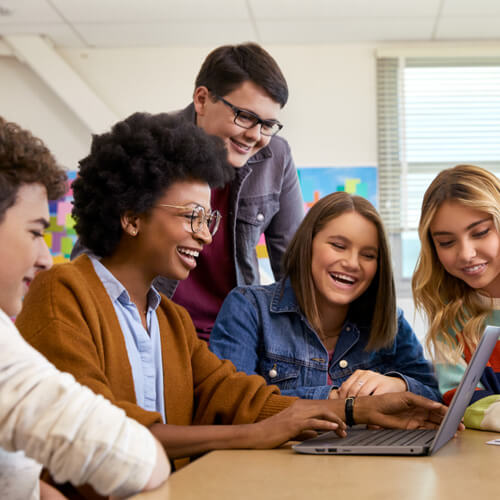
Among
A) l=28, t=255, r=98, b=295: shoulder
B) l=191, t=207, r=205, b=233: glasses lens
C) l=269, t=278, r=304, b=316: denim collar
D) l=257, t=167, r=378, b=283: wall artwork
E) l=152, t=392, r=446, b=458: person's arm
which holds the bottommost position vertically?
l=152, t=392, r=446, b=458: person's arm

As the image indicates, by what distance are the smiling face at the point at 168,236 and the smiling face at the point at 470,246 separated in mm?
724

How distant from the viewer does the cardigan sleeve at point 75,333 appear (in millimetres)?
982

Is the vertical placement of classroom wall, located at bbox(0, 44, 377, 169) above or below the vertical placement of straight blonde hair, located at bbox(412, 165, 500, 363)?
above

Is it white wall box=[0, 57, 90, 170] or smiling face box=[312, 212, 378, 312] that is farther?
white wall box=[0, 57, 90, 170]

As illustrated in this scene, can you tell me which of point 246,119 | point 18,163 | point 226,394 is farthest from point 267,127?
point 18,163

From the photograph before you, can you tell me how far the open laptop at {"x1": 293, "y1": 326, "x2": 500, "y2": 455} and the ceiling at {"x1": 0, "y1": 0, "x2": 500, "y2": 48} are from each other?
3083 millimetres

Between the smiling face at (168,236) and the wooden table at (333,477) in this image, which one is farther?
the smiling face at (168,236)

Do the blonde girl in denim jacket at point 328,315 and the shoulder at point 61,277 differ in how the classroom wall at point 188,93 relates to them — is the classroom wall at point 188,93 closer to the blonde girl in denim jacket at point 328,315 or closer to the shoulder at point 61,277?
Answer: the blonde girl in denim jacket at point 328,315

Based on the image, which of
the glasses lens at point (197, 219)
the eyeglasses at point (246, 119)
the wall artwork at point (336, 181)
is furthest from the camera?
the wall artwork at point (336, 181)

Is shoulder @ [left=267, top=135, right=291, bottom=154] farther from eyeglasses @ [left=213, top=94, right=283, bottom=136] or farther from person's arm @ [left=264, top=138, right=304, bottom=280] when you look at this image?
eyeglasses @ [left=213, top=94, right=283, bottom=136]

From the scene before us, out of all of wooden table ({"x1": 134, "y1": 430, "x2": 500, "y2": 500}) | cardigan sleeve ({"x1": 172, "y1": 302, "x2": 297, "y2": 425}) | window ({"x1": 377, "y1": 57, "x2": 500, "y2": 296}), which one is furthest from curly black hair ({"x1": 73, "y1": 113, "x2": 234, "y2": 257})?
window ({"x1": 377, "y1": 57, "x2": 500, "y2": 296})

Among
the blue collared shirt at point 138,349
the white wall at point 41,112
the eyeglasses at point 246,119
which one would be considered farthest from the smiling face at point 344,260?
the white wall at point 41,112

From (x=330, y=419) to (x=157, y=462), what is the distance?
0.46 metres

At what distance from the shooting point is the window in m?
4.24
